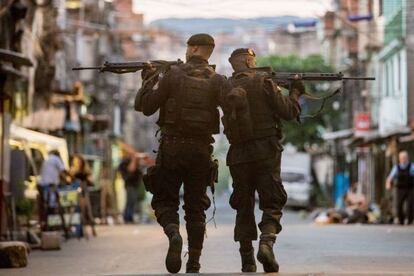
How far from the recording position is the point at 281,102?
1181 cm

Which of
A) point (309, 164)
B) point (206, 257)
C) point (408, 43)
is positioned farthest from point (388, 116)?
point (206, 257)

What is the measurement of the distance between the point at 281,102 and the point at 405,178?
2092cm

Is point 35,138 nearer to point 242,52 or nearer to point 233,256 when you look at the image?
point 233,256

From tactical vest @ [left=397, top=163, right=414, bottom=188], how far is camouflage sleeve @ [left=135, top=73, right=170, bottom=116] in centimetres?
2103

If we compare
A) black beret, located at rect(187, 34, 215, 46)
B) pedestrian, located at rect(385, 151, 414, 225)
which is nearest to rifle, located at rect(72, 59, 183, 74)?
black beret, located at rect(187, 34, 215, 46)

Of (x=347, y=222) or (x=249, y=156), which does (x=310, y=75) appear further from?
(x=347, y=222)

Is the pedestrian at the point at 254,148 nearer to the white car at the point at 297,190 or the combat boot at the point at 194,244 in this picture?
the combat boot at the point at 194,244

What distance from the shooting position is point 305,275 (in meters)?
10.6

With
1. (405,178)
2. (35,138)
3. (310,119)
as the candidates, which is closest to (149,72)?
(35,138)

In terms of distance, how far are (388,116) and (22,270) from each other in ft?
125

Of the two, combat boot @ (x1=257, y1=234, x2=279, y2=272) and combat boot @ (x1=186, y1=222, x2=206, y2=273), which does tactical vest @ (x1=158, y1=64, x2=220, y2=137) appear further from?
combat boot @ (x1=257, y1=234, x2=279, y2=272)

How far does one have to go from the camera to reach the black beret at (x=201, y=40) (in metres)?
11.8

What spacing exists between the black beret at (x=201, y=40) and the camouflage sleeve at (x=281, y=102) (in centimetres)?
66

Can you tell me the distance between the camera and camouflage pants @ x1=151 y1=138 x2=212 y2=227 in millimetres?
11758
